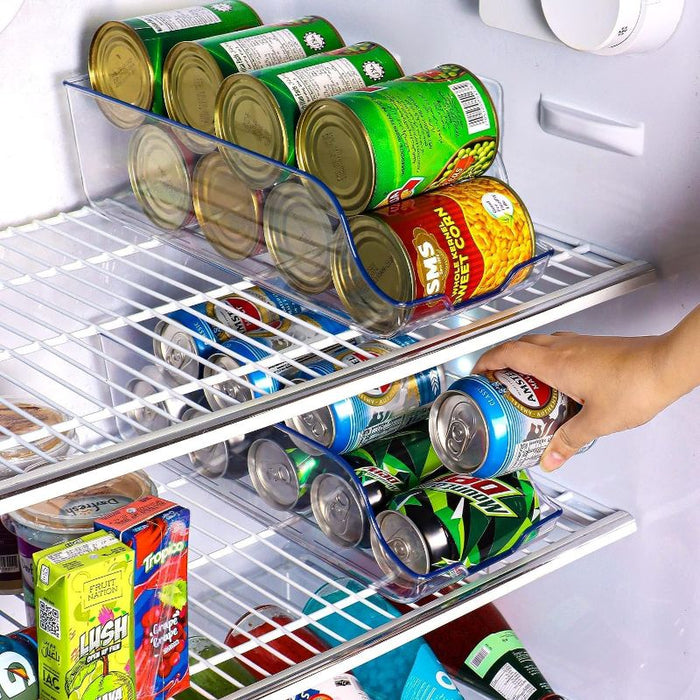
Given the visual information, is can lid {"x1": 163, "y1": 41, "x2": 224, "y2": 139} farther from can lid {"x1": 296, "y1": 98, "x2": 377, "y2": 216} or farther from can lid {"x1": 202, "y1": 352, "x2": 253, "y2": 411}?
can lid {"x1": 202, "y1": 352, "x2": 253, "y2": 411}

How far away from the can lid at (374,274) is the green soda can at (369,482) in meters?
0.21

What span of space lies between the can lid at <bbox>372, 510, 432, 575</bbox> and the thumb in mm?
169

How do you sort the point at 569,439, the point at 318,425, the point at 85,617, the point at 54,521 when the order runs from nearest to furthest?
the point at 85,617 < the point at 54,521 < the point at 569,439 < the point at 318,425

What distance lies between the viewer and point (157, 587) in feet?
3.62

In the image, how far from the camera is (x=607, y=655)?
160cm

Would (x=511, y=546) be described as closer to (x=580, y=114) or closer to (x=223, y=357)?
(x=223, y=357)

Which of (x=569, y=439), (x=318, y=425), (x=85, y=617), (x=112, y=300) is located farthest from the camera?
(x=112, y=300)

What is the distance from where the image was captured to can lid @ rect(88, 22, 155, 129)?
1454mm

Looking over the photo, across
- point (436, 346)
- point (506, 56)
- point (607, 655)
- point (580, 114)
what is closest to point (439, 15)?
point (506, 56)

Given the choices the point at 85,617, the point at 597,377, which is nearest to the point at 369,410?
the point at 597,377

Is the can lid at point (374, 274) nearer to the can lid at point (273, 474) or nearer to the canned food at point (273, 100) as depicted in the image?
the canned food at point (273, 100)

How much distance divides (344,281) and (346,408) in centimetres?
19

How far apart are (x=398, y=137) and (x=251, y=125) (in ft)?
0.70

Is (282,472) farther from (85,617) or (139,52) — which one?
(139,52)
